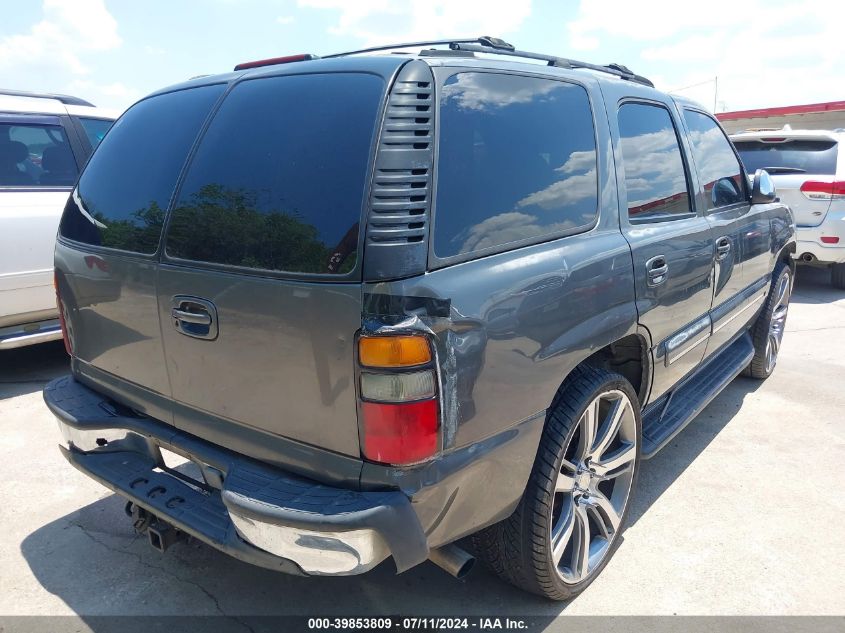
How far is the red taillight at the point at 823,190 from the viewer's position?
23.4 feet

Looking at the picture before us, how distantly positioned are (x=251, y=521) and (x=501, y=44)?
2015mm

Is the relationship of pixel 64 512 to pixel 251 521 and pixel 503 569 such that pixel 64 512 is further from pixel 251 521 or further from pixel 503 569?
pixel 503 569

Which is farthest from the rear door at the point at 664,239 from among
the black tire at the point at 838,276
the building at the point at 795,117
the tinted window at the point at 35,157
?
the building at the point at 795,117

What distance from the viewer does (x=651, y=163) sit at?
9.68 feet

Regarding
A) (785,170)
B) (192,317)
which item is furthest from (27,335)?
(785,170)

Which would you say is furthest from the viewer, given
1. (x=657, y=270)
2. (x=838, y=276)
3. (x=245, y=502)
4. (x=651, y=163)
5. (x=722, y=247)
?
(x=838, y=276)

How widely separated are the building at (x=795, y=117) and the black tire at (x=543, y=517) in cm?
1489

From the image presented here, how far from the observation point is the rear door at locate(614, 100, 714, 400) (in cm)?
267

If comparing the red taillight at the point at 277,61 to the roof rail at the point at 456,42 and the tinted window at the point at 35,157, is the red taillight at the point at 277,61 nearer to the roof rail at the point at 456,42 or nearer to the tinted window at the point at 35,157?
the roof rail at the point at 456,42

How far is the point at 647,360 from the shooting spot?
9.16 feet

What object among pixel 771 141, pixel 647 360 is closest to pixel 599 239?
pixel 647 360

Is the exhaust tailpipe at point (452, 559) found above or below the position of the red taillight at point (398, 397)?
below

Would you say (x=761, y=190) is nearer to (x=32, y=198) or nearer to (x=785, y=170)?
(x=785, y=170)

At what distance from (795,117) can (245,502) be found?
18.5 metres
